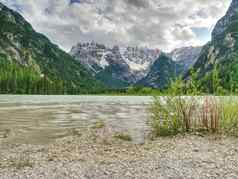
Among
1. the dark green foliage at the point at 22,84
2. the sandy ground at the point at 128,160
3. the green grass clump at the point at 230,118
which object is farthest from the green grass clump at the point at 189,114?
the dark green foliage at the point at 22,84

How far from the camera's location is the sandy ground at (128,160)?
9180 millimetres

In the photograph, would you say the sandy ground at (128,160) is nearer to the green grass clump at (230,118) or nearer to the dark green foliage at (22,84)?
the green grass clump at (230,118)

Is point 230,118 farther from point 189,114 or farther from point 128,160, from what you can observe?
point 128,160

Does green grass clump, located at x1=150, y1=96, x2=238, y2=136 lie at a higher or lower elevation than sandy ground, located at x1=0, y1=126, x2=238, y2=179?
higher

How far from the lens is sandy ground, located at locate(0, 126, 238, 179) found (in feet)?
30.1

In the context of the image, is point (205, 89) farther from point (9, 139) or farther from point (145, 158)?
point (9, 139)

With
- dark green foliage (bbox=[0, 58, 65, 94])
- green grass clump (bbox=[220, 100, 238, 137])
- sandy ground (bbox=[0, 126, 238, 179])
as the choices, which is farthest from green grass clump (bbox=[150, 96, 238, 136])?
dark green foliage (bbox=[0, 58, 65, 94])

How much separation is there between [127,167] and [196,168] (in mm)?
2240

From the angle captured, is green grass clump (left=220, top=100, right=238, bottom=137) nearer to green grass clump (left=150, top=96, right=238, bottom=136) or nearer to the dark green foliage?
green grass clump (left=150, top=96, right=238, bottom=136)

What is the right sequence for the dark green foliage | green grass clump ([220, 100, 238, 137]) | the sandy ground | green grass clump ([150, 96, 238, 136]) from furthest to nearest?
the dark green foliage < green grass clump ([150, 96, 238, 136]) < green grass clump ([220, 100, 238, 137]) < the sandy ground

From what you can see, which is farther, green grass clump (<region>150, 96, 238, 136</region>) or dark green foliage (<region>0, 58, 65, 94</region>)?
dark green foliage (<region>0, 58, 65, 94</region>)

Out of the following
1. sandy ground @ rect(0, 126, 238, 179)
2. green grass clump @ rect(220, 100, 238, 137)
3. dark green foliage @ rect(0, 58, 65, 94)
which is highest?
dark green foliage @ rect(0, 58, 65, 94)

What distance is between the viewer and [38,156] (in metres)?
12.5

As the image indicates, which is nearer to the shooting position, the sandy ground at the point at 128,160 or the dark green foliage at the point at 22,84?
the sandy ground at the point at 128,160
